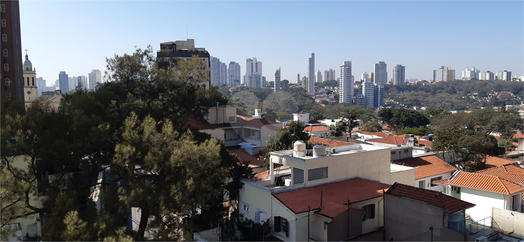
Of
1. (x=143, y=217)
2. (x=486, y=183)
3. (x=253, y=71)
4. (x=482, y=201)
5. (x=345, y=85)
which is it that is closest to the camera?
(x=143, y=217)

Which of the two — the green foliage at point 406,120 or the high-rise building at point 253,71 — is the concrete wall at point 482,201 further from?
the high-rise building at point 253,71

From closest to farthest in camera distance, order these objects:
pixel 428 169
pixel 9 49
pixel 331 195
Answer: pixel 331 195 → pixel 428 169 → pixel 9 49

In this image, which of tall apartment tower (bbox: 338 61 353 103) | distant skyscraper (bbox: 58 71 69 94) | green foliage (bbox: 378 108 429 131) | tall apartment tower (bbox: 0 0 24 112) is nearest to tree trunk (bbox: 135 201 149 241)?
tall apartment tower (bbox: 0 0 24 112)

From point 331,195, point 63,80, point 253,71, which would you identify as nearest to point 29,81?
point 331,195

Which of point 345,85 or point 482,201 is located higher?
point 345,85

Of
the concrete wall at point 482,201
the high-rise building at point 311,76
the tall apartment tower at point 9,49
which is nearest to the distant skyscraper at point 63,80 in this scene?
the tall apartment tower at point 9,49

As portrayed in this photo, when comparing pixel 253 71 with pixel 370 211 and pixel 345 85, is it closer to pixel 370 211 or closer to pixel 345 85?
pixel 345 85

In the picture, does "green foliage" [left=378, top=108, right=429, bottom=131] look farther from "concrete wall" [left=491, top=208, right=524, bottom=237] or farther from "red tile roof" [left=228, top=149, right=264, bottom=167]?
"concrete wall" [left=491, top=208, right=524, bottom=237]

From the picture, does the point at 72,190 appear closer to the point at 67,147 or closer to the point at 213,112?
the point at 67,147
